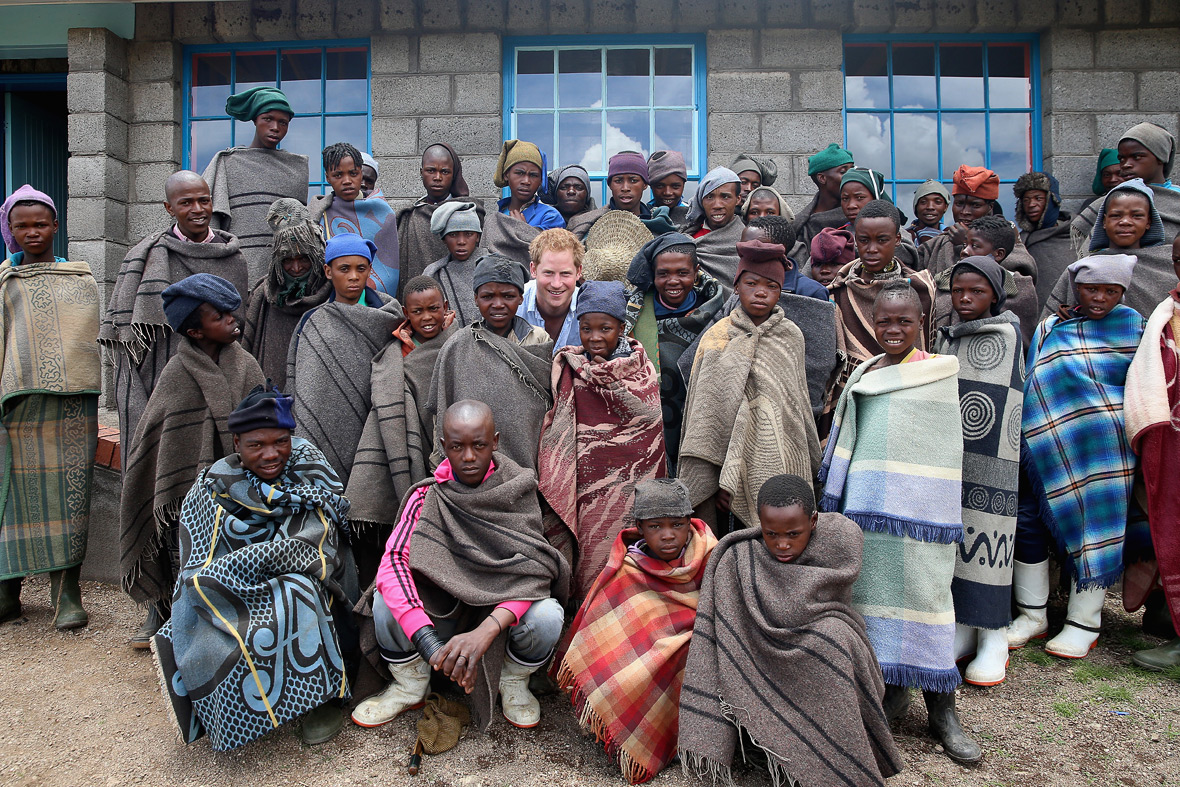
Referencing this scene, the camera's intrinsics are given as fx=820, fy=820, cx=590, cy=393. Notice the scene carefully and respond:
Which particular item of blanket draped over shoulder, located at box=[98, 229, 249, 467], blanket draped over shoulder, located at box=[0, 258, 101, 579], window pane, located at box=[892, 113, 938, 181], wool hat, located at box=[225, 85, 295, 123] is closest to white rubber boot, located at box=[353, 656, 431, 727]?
blanket draped over shoulder, located at box=[98, 229, 249, 467]

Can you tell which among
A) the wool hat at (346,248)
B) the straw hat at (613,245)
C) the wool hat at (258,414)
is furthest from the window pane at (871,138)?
the wool hat at (258,414)

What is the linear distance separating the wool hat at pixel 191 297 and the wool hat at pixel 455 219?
1.36 m

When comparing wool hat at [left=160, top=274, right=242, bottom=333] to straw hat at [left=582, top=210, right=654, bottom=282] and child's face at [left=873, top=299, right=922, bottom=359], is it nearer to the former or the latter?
straw hat at [left=582, top=210, right=654, bottom=282]

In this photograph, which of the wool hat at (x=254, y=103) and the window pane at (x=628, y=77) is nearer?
the wool hat at (x=254, y=103)

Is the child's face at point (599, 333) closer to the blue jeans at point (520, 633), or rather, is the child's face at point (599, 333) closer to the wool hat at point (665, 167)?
the blue jeans at point (520, 633)

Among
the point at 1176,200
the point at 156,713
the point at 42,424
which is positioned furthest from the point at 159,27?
the point at 1176,200

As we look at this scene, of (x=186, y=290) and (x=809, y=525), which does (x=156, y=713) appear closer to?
(x=186, y=290)

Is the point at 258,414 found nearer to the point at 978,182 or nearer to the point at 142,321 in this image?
the point at 142,321

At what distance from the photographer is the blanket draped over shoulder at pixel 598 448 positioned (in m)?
3.40

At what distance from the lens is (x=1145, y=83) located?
6.52m

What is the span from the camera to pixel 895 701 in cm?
300

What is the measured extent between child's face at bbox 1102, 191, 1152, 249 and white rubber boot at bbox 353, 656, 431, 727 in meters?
4.07

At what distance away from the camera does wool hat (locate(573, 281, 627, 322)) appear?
344 centimetres

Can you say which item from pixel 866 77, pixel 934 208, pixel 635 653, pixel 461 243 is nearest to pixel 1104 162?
pixel 934 208
